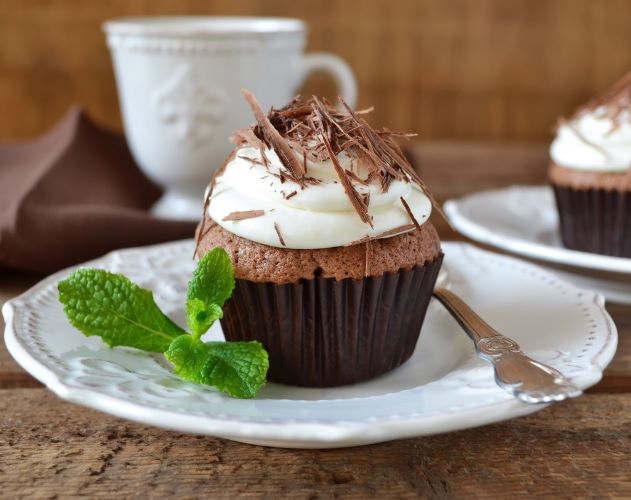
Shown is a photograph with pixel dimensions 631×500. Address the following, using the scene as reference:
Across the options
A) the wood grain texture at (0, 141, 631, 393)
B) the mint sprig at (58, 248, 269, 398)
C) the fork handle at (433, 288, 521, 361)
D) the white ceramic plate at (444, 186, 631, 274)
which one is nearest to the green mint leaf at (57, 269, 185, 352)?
the mint sprig at (58, 248, 269, 398)

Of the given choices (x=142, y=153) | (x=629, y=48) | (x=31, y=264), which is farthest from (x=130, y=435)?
(x=629, y=48)

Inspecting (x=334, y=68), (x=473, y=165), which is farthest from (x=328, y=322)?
(x=473, y=165)

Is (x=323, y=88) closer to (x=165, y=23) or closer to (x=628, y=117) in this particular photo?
(x=165, y=23)

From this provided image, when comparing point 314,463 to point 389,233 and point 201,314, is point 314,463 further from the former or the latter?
point 389,233

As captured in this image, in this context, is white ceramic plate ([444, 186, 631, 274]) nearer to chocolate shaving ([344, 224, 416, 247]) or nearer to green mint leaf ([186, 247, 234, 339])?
chocolate shaving ([344, 224, 416, 247])

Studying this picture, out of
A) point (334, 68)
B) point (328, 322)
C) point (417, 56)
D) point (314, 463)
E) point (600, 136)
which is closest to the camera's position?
point (314, 463)

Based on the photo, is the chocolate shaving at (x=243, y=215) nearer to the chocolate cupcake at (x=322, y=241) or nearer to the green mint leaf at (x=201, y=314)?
the chocolate cupcake at (x=322, y=241)

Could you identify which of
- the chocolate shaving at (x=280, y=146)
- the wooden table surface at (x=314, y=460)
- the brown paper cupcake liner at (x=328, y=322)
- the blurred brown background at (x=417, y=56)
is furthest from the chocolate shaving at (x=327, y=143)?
the blurred brown background at (x=417, y=56)

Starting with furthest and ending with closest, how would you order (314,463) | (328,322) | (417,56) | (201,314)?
(417,56) < (328,322) < (201,314) < (314,463)
